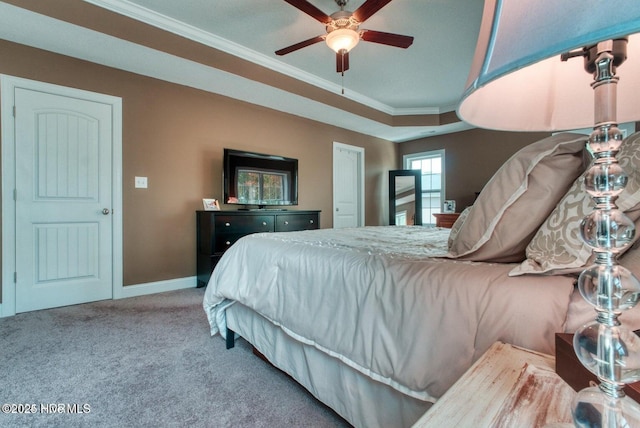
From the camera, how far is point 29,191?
2.60 metres

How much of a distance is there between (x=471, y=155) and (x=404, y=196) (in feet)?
4.67

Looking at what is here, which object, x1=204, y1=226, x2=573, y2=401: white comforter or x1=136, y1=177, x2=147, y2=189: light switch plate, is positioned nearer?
x1=204, y1=226, x2=573, y2=401: white comforter

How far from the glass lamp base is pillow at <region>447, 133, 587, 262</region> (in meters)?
0.56

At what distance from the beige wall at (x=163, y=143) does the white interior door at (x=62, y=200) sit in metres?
0.19

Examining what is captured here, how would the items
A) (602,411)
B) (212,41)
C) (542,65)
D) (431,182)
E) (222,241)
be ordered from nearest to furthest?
1. (602,411)
2. (542,65)
3. (212,41)
4. (222,241)
5. (431,182)

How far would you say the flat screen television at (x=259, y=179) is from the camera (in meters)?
3.63

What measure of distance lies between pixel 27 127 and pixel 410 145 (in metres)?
5.86

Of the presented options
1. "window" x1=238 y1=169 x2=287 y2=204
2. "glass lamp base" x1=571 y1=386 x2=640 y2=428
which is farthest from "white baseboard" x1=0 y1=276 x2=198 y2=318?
"glass lamp base" x1=571 y1=386 x2=640 y2=428

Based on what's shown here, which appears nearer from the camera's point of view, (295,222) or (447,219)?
(295,222)

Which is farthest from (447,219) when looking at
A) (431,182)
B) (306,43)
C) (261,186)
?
(306,43)

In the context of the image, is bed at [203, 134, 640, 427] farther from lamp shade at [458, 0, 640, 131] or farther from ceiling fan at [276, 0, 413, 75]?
ceiling fan at [276, 0, 413, 75]

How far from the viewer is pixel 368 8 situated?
2.05 metres

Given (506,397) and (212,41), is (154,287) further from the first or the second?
(506,397)

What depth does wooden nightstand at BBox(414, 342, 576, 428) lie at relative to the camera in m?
0.44
